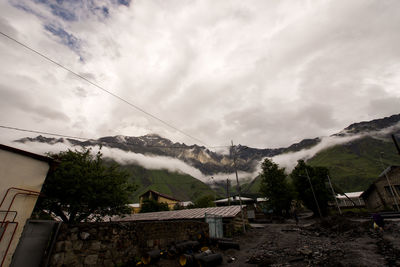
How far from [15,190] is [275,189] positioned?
157ft

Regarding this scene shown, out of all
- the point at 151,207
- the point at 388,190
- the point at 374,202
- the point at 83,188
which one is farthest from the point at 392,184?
the point at 83,188

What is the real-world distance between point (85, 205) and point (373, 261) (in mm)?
18510

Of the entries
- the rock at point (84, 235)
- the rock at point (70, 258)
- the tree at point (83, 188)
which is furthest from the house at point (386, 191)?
the rock at point (70, 258)

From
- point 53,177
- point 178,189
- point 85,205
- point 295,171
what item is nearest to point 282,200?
point 295,171

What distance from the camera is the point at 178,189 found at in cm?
18925

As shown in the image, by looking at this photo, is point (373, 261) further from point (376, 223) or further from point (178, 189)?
point (178, 189)

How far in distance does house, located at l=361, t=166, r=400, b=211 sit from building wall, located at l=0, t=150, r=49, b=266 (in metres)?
53.5

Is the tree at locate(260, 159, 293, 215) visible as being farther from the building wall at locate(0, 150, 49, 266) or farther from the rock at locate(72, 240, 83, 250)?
the building wall at locate(0, 150, 49, 266)

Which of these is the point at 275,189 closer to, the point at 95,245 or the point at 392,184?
the point at 392,184

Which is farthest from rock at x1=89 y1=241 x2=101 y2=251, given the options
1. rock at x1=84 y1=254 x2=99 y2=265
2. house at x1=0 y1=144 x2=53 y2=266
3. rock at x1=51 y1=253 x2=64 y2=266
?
house at x1=0 y1=144 x2=53 y2=266

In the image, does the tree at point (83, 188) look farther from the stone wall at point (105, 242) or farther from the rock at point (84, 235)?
the rock at point (84, 235)

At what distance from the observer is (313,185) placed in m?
40.6

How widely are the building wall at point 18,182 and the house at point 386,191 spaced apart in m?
53.5

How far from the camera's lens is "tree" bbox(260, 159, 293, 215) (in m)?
44.1
